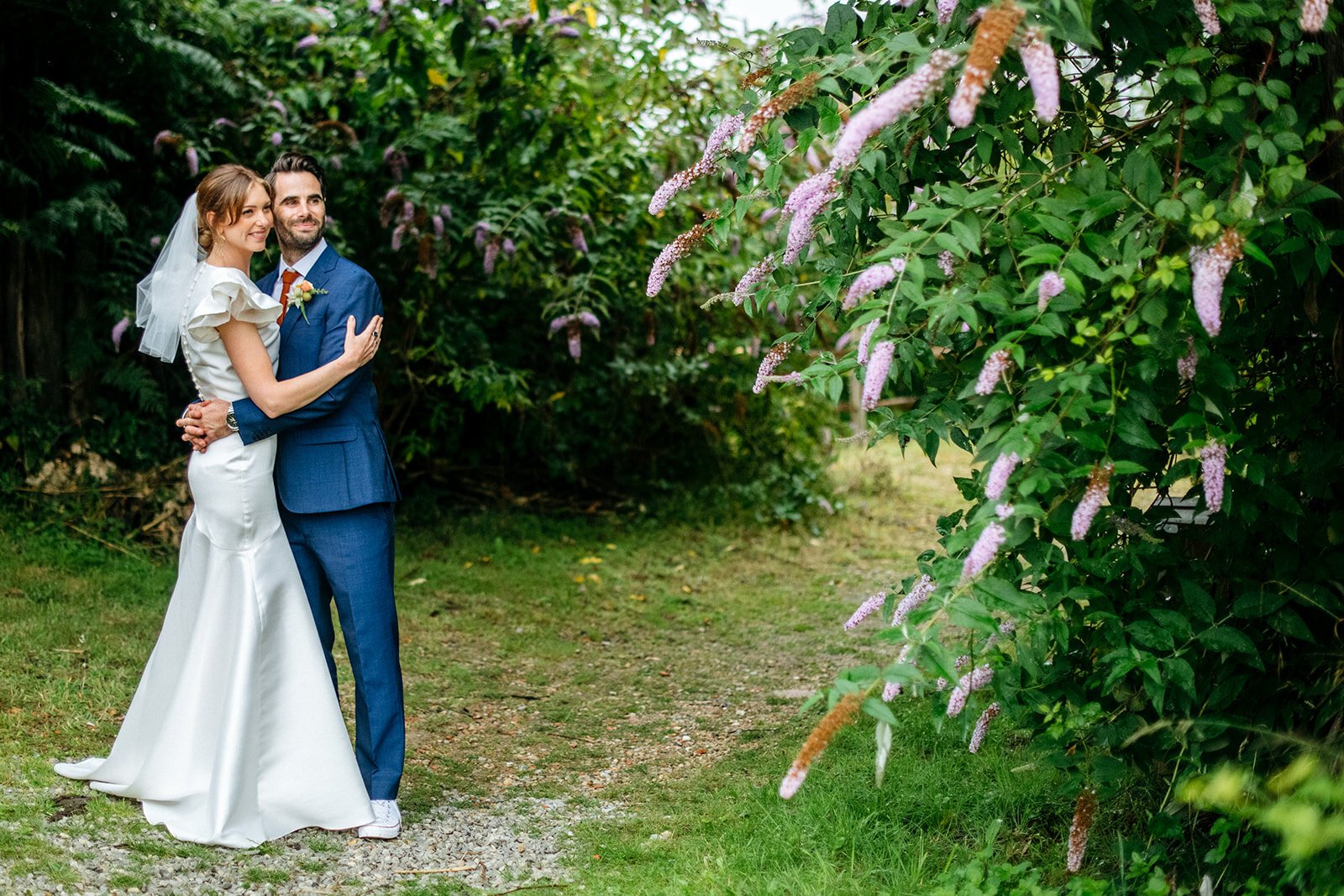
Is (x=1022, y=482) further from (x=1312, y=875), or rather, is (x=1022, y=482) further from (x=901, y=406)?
(x=901, y=406)

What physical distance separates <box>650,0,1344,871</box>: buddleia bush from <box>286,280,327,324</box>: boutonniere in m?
1.19

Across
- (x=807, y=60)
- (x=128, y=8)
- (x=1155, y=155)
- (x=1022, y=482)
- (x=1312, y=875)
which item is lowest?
(x=1312, y=875)

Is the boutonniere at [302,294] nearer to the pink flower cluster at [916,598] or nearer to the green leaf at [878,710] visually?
the pink flower cluster at [916,598]

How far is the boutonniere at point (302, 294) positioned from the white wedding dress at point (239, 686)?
92 millimetres

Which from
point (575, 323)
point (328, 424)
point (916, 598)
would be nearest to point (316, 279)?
point (328, 424)

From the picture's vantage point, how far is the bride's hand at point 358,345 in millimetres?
3551

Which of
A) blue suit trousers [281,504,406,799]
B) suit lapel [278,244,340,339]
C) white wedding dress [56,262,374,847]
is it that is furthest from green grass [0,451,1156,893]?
suit lapel [278,244,340,339]

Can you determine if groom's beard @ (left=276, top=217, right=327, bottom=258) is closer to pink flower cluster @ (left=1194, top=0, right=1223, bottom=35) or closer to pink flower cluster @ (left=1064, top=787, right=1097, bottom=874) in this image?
pink flower cluster @ (left=1194, top=0, right=1223, bottom=35)

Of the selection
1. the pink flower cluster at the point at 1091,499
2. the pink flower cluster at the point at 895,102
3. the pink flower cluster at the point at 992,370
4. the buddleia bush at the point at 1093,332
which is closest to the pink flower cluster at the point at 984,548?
the buddleia bush at the point at 1093,332

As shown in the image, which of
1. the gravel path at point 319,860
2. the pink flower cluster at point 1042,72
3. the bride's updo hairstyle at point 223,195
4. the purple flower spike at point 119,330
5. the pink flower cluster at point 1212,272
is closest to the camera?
the pink flower cluster at point 1042,72

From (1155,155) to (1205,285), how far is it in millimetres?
621

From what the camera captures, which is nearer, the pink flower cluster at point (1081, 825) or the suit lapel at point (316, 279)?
the pink flower cluster at point (1081, 825)


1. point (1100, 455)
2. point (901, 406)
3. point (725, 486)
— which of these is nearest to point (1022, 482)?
point (1100, 455)

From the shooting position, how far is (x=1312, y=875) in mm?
2457
